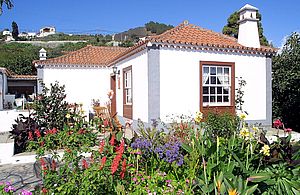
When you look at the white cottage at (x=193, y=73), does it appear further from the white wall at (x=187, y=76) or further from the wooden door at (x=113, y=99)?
the wooden door at (x=113, y=99)

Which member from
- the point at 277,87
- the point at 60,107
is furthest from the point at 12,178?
the point at 277,87

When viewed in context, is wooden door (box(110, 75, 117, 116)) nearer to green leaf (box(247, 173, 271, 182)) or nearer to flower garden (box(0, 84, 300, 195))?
flower garden (box(0, 84, 300, 195))

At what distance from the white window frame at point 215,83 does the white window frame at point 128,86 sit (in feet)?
12.1

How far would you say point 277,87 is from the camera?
14242 millimetres

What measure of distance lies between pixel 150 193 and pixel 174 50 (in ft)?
25.4

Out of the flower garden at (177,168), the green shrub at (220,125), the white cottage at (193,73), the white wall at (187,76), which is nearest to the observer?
the flower garden at (177,168)

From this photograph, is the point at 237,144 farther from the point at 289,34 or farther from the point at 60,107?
the point at 289,34

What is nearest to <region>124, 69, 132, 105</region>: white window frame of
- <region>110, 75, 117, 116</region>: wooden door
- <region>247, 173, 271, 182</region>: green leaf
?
<region>110, 75, 117, 116</region>: wooden door

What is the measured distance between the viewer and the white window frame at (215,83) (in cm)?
1144

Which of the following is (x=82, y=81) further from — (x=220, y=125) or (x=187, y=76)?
(x=220, y=125)

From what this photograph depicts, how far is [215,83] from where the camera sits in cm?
1159

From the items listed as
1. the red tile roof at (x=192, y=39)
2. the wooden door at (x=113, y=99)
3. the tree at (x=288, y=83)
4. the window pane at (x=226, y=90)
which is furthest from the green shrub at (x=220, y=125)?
the wooden door at (x=113, y=99)

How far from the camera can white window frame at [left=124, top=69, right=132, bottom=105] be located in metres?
13.1

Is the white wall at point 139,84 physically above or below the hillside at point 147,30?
below
